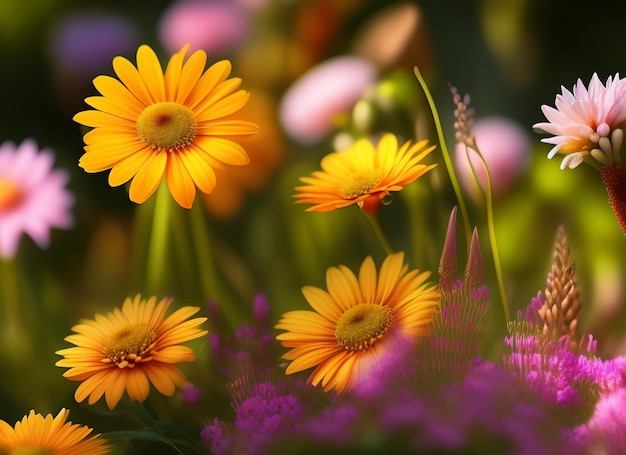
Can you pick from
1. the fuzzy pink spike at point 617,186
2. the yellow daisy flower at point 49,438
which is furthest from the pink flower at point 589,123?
the yellow daisy flower at point 49,438

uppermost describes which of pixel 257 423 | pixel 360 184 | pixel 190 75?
pixel 190 75

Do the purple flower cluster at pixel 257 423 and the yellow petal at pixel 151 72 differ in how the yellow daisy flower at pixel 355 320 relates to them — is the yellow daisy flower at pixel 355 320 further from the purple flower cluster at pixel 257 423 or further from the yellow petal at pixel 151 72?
the yellow petal at pixel 151 72

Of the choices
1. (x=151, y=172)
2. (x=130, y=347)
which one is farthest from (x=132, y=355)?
(x=151, y=172)

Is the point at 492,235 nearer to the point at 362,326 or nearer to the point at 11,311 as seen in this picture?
the point at 362,326

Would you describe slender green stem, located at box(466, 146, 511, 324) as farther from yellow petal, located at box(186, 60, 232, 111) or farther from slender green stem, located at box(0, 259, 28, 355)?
slender green stem, located at box(0, 259, 28, 355)

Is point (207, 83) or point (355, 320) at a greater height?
point (207, 83)

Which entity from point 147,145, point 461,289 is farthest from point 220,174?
point 461,289
